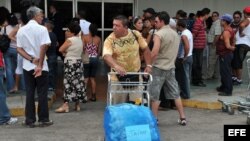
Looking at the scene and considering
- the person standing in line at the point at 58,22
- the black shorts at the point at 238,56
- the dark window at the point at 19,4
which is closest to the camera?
the black shorts at the point at 238,56

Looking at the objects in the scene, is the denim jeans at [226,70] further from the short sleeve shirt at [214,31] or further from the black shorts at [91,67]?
the black shorts at [91,67]

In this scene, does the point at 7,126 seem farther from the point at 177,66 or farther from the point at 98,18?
the point at 98,18

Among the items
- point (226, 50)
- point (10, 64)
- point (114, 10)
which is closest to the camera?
point (226, 50)

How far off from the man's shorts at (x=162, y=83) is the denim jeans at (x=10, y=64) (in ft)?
11.6

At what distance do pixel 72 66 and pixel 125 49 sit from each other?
2.22 meters

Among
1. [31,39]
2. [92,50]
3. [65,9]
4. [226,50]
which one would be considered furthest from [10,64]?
[226,50]

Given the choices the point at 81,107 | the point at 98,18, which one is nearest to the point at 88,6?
the point at 98,18

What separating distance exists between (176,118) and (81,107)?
2.07m

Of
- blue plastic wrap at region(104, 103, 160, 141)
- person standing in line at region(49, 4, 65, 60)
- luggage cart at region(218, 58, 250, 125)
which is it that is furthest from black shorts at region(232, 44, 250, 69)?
blue plastic wrap at region(104, 103, 160, 141)

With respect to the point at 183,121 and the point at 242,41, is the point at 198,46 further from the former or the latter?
the point at 183,121

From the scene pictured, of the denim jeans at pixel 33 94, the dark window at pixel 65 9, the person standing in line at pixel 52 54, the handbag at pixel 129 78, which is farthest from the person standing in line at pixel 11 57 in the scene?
the handbag at pixel 129 78

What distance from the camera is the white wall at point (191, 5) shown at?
1447 centimetres

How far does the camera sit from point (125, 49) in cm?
644

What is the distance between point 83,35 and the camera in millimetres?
9648
